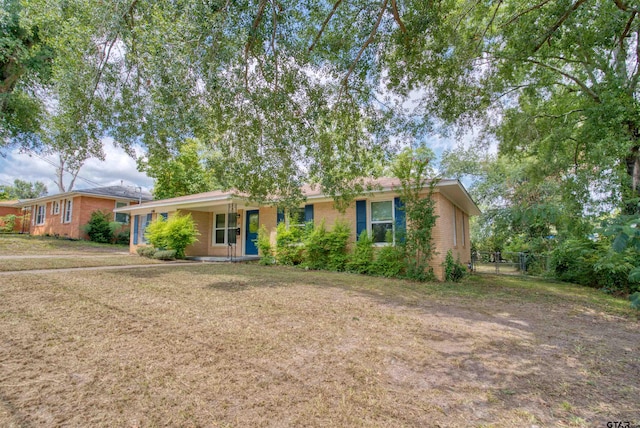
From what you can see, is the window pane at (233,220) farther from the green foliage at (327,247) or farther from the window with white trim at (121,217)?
the window with white trim at (121,217)

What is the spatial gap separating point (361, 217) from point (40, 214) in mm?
27735

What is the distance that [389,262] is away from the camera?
9.38 meters

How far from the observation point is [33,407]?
2.12 meters

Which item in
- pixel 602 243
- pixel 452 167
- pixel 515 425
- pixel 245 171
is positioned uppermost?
pixel 452 167

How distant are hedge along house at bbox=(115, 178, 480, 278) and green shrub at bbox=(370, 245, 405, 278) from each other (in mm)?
565

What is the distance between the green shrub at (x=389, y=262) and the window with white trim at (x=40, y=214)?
27.7m

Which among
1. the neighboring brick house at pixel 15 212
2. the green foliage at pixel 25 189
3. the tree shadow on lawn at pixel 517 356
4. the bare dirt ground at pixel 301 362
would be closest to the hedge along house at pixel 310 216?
the tree shadow on lawn at pixel 517 356

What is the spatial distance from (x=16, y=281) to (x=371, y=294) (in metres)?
7.42

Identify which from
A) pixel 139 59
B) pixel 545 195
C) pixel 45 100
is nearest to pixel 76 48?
pixel 139 59

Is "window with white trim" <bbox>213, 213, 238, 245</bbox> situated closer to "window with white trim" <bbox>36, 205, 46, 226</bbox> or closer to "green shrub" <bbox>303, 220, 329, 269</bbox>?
"green shrub" <bbox>303, 220, 329, 269</bbox>

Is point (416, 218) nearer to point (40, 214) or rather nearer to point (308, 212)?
point (308, 212)

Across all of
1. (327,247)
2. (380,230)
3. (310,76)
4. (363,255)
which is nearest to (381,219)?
(380,230)

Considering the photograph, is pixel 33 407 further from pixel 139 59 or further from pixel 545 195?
pixel 545 195

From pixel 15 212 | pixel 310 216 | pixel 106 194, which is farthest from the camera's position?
pixel 15 212
